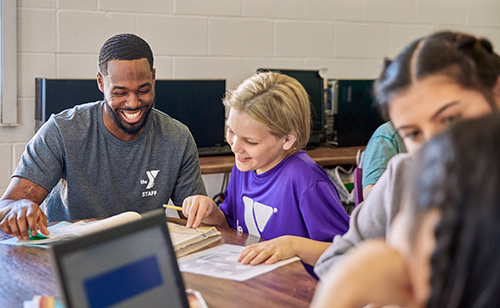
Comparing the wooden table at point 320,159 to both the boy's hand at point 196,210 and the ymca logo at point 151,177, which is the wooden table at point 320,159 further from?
the boy's hand at point 196,210

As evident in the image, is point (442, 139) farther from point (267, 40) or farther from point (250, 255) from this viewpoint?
point (267, 40)

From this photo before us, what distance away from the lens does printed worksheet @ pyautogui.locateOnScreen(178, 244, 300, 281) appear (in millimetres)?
1263

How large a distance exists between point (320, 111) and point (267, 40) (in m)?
0.57

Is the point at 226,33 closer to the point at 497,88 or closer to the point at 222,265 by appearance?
the point at 222,265

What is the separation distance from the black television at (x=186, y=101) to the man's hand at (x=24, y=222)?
4.39 feet

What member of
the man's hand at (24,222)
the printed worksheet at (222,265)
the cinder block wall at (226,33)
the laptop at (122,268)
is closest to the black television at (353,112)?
the cinder block wall at (226,33)

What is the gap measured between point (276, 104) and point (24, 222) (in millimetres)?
789

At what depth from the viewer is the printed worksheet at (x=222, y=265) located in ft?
4.14

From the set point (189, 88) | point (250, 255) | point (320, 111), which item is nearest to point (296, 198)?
point (250, 255)

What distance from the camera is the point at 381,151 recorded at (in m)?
2.26

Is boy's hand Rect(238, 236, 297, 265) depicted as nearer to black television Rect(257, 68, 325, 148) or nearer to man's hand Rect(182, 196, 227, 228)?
man's hand Rect(182, 196, 227, 228)

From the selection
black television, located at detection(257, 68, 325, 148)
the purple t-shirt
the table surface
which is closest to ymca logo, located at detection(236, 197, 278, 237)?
the purple t-shirt

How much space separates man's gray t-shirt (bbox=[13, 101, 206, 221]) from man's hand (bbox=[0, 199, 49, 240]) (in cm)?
39

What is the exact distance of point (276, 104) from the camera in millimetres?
1805
